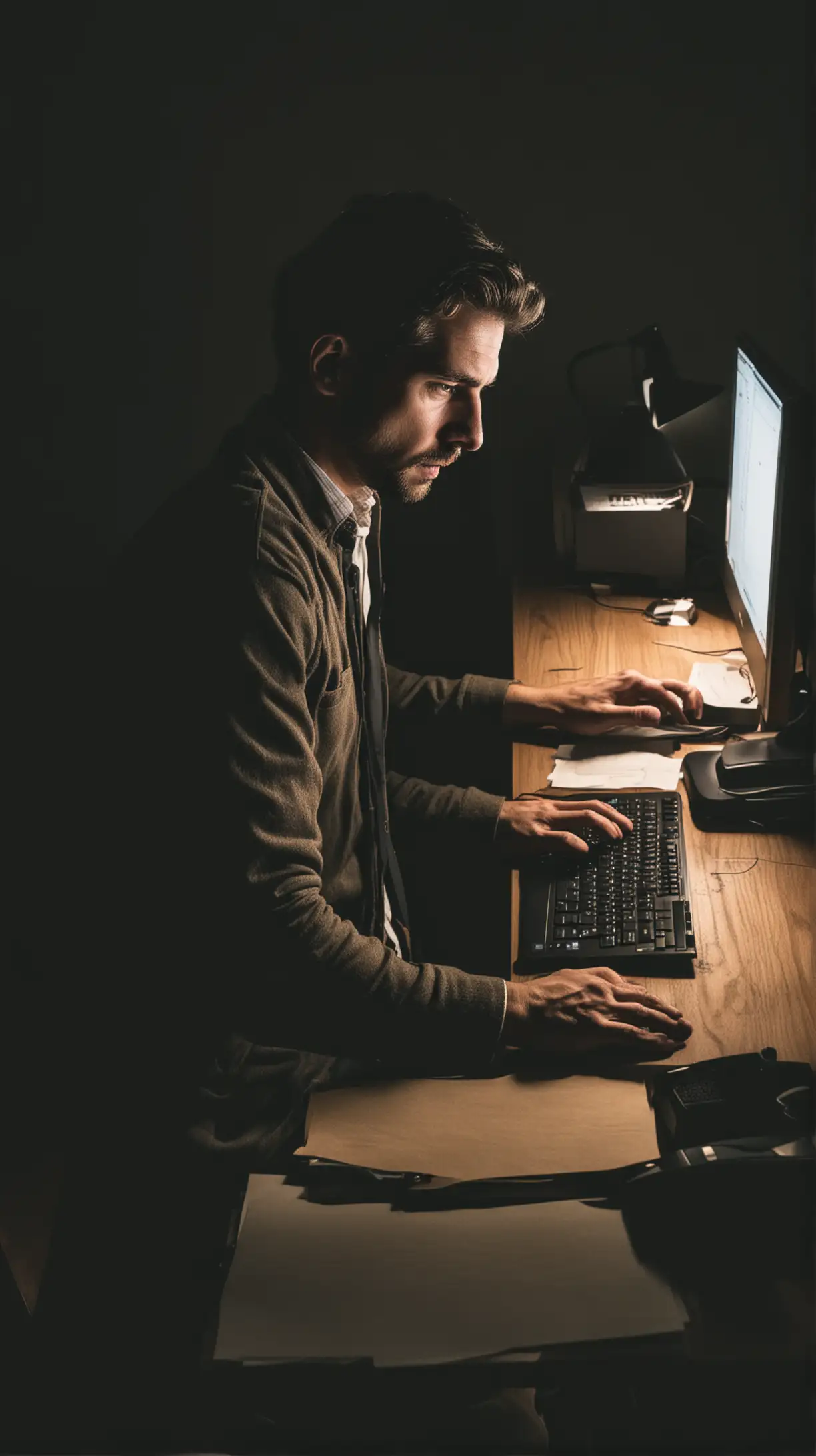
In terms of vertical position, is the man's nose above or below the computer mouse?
above

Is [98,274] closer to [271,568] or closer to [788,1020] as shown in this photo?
[271,568]

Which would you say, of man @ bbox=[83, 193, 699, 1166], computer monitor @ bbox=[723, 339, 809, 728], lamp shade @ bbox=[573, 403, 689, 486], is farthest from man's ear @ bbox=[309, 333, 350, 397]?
lamp shade @ bbox=[573, 403, 689, 486]

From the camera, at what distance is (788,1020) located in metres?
1.21

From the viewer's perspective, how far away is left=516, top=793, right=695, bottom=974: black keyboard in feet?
4.31

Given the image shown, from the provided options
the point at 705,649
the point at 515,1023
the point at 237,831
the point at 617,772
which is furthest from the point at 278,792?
the point at 705,649

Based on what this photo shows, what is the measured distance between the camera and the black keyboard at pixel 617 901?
4.31 ft

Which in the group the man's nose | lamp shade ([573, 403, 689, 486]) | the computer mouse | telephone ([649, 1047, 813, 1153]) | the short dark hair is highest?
the short dark hair

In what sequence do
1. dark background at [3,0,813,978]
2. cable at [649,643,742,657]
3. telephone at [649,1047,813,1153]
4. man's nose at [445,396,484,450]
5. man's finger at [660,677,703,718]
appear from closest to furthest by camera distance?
telephone at [649,1047,813,1153] → man's nose at [445,396,484,450] → man's finger at [660,677,703,718] → cable at [649,643,742,657] → dark background at [3,0,813,978]

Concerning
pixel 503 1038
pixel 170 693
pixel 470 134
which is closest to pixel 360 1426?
pixel 503 1038

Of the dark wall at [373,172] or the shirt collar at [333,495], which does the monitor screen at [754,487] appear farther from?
the dark wall at [373,172]

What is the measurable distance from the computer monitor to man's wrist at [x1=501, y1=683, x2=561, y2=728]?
0.30 meters

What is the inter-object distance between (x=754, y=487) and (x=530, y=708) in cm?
45

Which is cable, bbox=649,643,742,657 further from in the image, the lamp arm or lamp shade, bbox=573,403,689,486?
the lamp arm

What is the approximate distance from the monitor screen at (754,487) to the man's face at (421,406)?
36 cm
